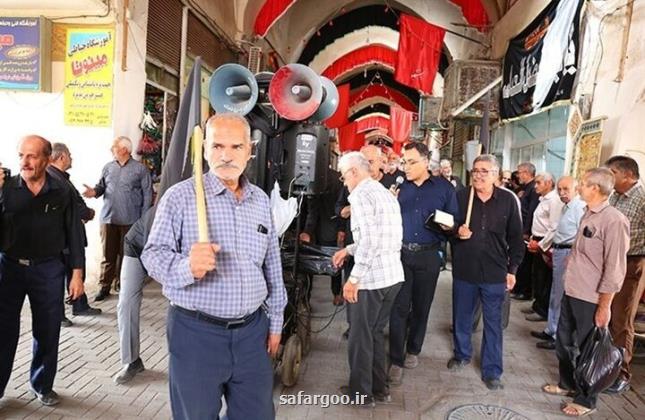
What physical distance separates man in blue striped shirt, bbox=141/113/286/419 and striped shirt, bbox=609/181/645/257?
3289 mm

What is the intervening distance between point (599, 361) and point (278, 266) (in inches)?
94.6

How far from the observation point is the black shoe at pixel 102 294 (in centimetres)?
556

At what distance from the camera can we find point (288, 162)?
13.5ft

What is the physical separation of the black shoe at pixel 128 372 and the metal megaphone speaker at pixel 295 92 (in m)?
2.26

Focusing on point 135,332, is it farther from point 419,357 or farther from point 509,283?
point 509,283

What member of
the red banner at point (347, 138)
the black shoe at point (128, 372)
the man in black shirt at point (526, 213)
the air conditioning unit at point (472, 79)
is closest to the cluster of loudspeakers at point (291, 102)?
the black shoe at point (128, 372)

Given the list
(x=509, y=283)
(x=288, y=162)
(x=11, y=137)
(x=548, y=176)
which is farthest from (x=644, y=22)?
(x=11, y=137)

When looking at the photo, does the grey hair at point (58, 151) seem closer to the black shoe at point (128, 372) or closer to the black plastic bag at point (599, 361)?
A: the black shoe at point (128, 372)

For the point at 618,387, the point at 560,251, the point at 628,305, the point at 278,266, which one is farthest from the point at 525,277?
the point at 278,266

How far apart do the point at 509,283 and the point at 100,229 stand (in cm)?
470

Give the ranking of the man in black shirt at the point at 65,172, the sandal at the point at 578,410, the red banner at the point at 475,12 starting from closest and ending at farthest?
the sandal at the point at 578,410
the man in black shirt at the point at 65,172
the red banner at the point at 475,12

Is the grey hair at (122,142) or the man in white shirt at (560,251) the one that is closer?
the man in white shirt at (560,251)

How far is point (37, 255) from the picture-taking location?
3.00 m

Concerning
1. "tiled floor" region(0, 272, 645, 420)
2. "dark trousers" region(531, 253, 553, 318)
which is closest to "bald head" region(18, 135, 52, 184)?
"tiled floor" region(0, 272, 645, 420)
